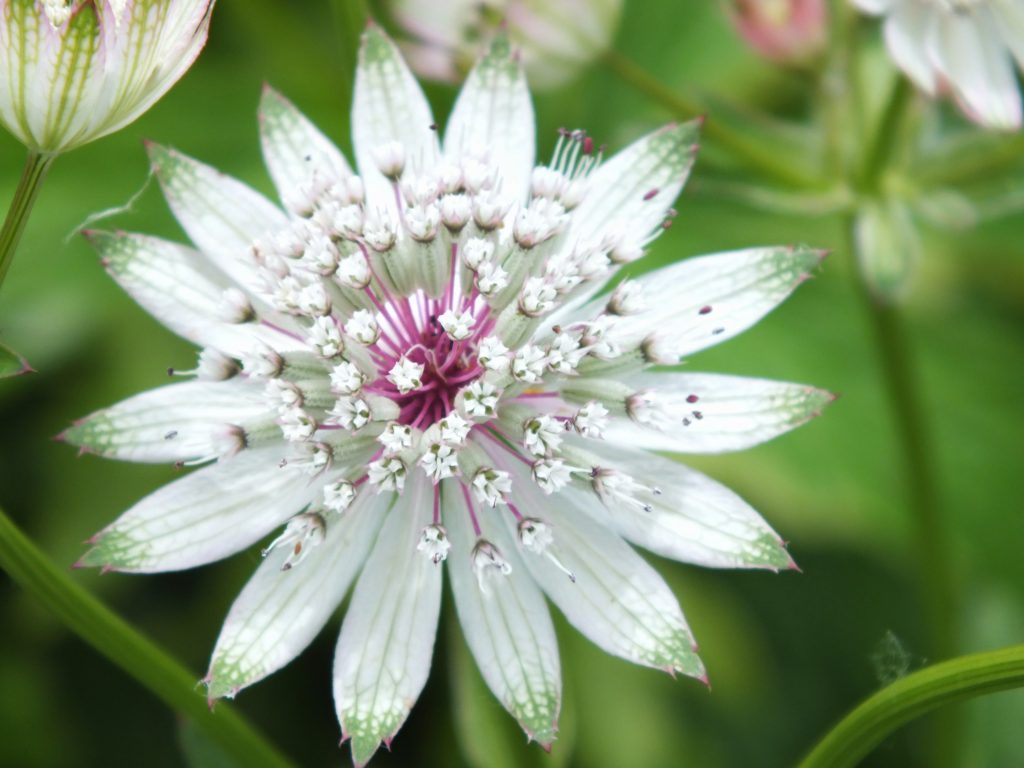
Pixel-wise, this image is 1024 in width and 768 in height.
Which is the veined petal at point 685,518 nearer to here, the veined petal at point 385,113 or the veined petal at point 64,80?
the veined petal at point 385,113

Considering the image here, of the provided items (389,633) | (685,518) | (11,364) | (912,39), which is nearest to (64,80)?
(11,364)

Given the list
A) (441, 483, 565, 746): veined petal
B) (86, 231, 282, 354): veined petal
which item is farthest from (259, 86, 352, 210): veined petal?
(441, 483, 565, 746): veined petal

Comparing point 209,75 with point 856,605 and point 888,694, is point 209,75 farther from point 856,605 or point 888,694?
point 888,694

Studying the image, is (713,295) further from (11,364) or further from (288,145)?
(11,364)

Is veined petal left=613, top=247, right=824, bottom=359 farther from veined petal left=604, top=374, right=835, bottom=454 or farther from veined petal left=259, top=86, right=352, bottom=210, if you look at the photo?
veined petal left=259, top=86, right=352, bottom=210

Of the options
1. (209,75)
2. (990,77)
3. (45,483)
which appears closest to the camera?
(990,77)

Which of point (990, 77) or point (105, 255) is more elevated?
point (990, 77)

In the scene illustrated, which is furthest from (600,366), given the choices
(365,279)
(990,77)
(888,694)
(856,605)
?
(856,605)

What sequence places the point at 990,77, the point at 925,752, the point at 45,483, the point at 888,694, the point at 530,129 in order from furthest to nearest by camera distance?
the point at 45,483 < the point at 925,752 < the point at 990,77 < the point at 530,129 < the point at 888,694
